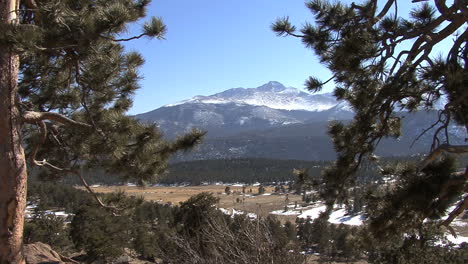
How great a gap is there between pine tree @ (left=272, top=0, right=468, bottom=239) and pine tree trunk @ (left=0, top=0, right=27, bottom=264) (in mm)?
3666

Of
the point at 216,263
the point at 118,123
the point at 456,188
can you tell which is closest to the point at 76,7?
the point at 118,123

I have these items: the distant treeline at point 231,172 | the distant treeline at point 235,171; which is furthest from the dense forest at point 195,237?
the distant treeline at point 235,171

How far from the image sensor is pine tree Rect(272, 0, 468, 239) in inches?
177

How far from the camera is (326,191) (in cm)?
580

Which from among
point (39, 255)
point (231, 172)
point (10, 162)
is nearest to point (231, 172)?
point (231, 172)

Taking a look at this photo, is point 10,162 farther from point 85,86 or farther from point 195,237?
point 195,237

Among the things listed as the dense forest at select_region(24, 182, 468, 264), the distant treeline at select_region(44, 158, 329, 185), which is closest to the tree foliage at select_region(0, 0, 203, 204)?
the dense forest at select_region(24, 182, 468, 264)

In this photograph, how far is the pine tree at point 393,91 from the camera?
4488 mm

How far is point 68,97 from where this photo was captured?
28.4 feet

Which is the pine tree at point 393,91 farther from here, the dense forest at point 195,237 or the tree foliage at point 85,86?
the tree foliage at point 85,86

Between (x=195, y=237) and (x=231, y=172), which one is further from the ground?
(x=231, y=172)

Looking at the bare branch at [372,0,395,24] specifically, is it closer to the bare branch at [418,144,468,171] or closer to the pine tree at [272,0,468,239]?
the pine tree at [272,0,468,239]

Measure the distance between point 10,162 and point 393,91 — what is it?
4859 millimetres

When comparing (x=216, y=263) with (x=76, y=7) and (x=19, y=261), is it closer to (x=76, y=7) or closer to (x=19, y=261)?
(x=19, y=261)
